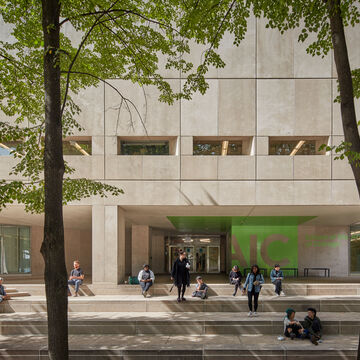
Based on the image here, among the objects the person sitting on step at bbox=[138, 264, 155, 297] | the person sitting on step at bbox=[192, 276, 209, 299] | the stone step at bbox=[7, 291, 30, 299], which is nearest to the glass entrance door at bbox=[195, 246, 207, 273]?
the person sitting on step at bbox=[138, 264, 155, 297]

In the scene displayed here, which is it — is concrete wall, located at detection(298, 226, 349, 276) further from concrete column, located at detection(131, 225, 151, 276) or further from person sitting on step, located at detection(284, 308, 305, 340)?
person sitting on step, located at detection(284, 308, 305, 340)

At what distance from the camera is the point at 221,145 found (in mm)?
14133

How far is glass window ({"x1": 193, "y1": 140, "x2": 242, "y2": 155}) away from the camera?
45.9ft

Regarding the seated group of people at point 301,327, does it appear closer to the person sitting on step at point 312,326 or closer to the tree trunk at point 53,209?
the person sitting on step at point 312,326

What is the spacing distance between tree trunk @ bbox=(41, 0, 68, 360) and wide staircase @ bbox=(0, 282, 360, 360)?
2.76 m

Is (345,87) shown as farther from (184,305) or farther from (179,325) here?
(184,305)

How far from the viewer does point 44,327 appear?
382 inches

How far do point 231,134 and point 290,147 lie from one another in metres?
2.52

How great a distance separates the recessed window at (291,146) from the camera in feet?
45.6

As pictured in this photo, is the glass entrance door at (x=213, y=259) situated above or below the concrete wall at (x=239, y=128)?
below

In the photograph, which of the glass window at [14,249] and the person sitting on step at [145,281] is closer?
the person sitting on step at [145,281]

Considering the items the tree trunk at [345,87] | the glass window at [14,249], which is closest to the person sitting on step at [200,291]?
the tree trunk at [345,87]

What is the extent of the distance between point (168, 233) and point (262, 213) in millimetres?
12183

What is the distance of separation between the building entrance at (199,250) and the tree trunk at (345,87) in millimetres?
21774
